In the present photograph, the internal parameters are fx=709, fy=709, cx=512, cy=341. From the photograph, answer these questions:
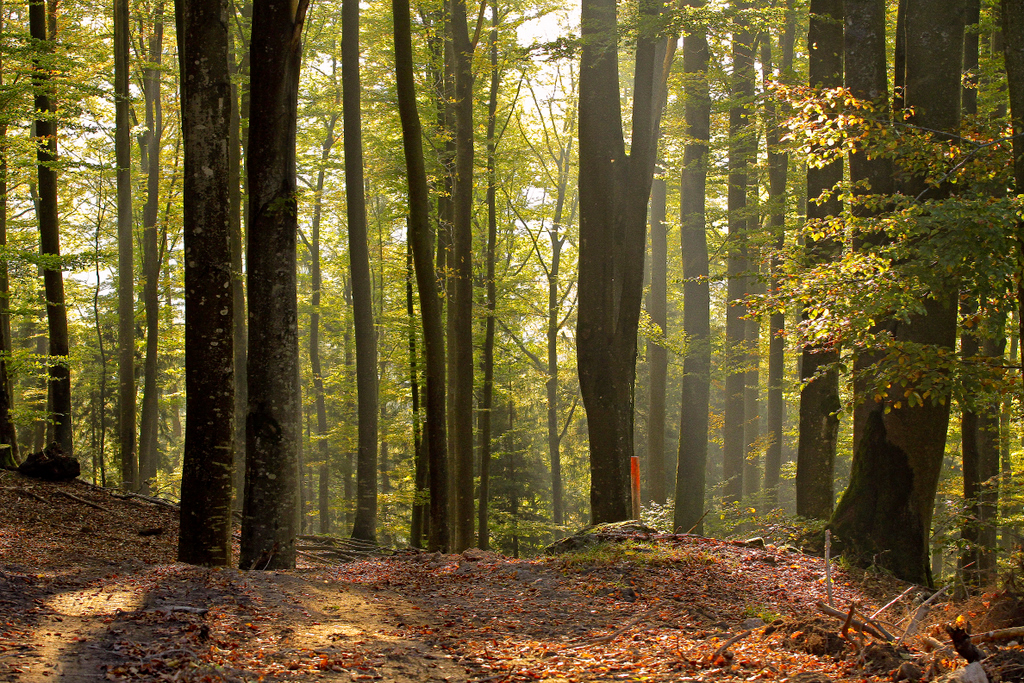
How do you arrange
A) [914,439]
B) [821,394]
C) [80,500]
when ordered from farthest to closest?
[80,500] < [821,394] < [914,439]

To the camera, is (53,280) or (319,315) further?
(319,315)

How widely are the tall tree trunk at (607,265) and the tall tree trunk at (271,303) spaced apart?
14.7 ft

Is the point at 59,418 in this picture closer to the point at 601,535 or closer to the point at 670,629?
the point at 601,535

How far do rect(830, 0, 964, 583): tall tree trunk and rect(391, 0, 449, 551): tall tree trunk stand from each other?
5.26 meters

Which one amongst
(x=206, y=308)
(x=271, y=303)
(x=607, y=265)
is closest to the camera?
(x=206, y=308)

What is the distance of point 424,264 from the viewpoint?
32.6ft

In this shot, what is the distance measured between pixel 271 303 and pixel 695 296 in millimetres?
11960

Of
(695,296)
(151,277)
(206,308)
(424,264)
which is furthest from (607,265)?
(151,277)

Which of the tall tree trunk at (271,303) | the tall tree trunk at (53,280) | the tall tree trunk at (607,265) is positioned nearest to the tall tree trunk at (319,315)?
the tall tree trunk at (53,280)

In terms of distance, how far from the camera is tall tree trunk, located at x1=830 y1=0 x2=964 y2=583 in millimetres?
8508

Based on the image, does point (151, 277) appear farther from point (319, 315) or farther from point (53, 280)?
point (319, 315)

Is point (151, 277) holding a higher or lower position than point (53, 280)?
higher

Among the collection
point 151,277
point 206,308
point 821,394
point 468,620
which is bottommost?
point 468,620

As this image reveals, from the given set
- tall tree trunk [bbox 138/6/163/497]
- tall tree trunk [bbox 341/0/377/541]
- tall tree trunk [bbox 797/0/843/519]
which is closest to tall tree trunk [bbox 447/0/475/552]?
tall tree trunk [bbox 341/0/377/541]
